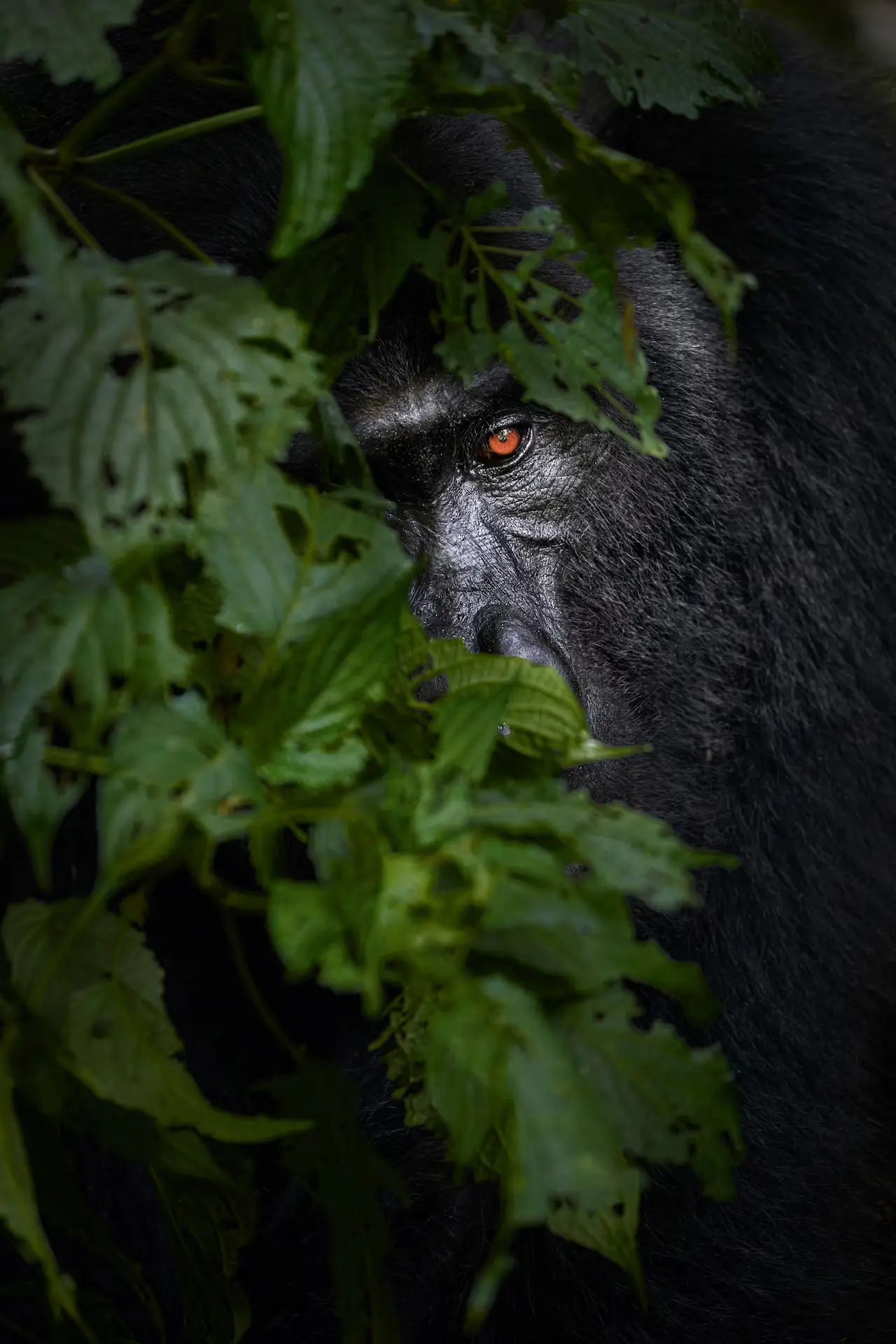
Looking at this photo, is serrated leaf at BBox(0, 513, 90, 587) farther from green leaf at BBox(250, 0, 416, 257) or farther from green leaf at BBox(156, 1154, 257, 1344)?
green leaf at BBox(156, 1154, 257, 1344)

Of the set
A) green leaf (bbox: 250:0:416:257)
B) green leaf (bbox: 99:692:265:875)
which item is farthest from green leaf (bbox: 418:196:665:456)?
green leaf (bbox: 99:692:265:875)

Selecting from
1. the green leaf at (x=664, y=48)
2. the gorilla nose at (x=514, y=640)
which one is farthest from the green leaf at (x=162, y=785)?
the gorilla nose at (x=514, y=640)

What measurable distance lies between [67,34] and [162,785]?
0.34 m

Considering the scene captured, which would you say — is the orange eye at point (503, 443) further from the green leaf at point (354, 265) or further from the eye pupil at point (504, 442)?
the green leaf at point (354, 265)

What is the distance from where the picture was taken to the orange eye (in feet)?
4.83

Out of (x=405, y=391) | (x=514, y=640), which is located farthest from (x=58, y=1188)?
(x=405, y=391)

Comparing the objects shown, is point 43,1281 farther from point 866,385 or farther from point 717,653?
Result: point 866,385

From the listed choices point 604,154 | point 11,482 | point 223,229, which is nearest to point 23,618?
point 604,154

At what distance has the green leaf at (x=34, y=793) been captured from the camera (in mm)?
574

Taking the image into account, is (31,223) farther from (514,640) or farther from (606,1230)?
(514,640)

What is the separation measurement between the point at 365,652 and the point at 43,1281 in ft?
1.48

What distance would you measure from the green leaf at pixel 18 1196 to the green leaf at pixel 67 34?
0.44m

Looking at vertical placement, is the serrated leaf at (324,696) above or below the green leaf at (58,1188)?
above

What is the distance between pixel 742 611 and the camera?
1.42 metres
